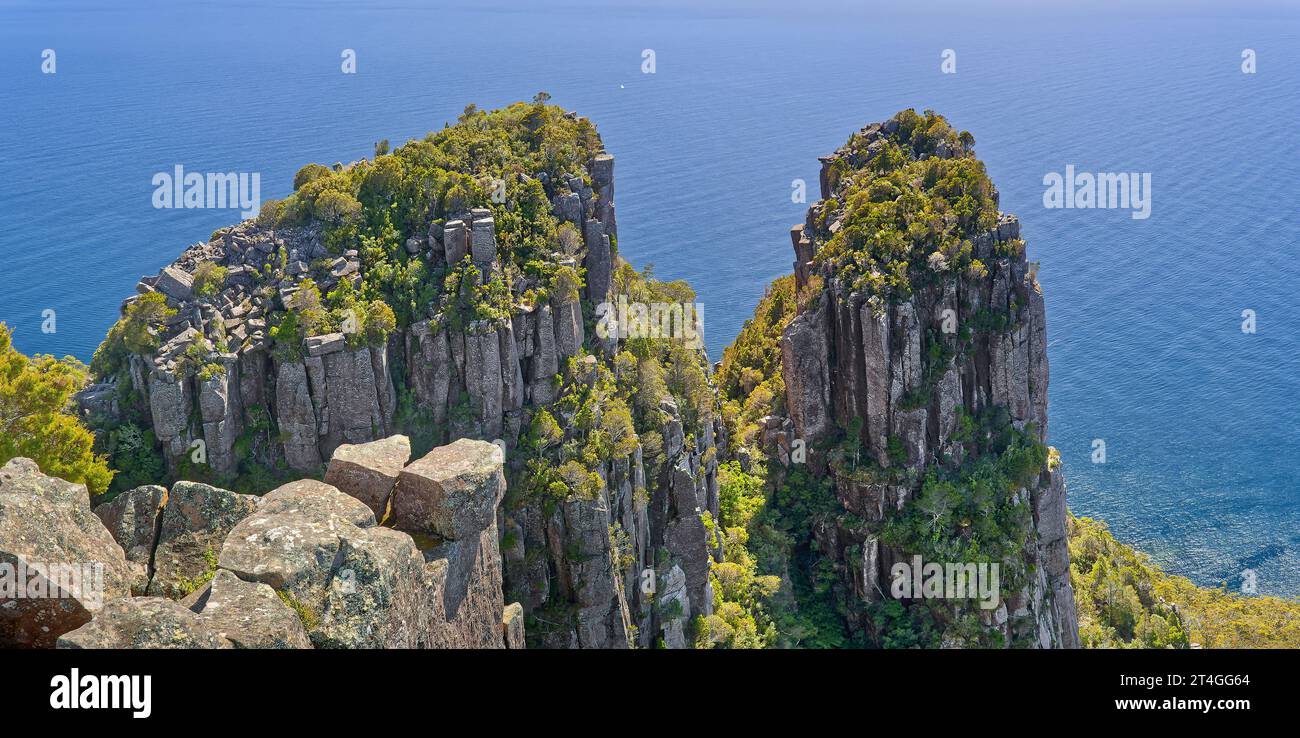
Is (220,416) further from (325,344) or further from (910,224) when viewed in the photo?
(910,224)

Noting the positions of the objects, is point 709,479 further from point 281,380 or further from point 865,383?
point 281,380

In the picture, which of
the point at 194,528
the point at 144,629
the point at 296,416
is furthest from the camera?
the point at 296,416

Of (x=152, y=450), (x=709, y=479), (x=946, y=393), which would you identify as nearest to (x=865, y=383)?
(x=946, y=393)

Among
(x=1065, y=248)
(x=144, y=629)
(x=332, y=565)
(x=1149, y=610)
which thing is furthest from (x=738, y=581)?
(x=1065, y=248)

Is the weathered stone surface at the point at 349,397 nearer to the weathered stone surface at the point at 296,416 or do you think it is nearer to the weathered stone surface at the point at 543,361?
the weathered stone surface at the point at 296,416

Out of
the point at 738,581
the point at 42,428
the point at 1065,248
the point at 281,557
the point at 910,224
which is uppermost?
the point at 1065,248
